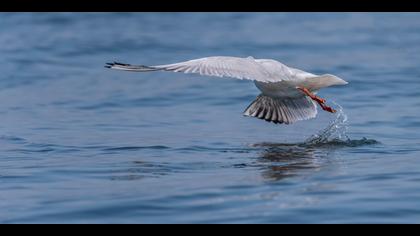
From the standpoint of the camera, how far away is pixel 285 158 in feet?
26.3

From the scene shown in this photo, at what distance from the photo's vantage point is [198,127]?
9.91m

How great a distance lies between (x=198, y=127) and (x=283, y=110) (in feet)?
3.71

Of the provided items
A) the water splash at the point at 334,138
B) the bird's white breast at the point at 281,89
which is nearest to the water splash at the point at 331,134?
the water splash at the point at 334,138

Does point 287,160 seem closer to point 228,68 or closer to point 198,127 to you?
point 228,68

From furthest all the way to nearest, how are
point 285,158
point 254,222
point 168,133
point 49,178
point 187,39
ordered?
point 187,39 → point 168,133 → point 285,158 → point 49,178 → point 254,222

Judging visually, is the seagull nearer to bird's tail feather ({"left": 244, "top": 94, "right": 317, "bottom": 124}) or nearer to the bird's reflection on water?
bird's tail feather ({"left": 244, "top": 94, "right": 317, "bottom": 124})

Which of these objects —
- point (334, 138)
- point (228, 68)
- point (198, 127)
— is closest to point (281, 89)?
point (334, 138)

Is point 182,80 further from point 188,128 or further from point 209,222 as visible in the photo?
point 209,222

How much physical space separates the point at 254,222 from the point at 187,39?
449 inches

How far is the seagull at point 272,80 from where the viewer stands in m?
7.50

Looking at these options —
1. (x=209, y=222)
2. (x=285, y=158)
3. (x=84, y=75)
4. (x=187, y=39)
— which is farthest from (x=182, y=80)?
(x=209, y=222)

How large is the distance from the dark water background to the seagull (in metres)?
0.29

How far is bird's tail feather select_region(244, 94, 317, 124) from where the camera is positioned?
9.09 metres
